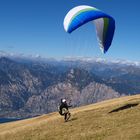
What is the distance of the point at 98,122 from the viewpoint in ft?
119

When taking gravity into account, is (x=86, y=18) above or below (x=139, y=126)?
above

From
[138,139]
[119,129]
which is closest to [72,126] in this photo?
[119,129]

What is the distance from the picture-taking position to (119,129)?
3055 centimetres

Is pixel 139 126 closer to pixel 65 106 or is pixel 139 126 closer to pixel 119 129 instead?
pixel 119 129

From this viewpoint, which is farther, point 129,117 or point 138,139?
point 129,117

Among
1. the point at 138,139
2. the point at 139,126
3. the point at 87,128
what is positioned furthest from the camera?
the point at 87,128

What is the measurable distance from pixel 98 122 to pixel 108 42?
13.0m

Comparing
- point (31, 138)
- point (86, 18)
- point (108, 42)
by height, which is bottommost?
point (31, 138)

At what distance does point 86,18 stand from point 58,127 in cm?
1331

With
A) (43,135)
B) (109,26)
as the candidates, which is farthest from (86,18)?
(43,135)

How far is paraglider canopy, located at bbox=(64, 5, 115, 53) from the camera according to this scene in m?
39.5

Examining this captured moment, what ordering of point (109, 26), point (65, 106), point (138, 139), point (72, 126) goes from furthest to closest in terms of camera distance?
point (109, 26)
point (65, 106)
point (72, 126)
point (138, 139)

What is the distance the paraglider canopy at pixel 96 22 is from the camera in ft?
130

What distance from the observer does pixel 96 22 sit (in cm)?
4681
